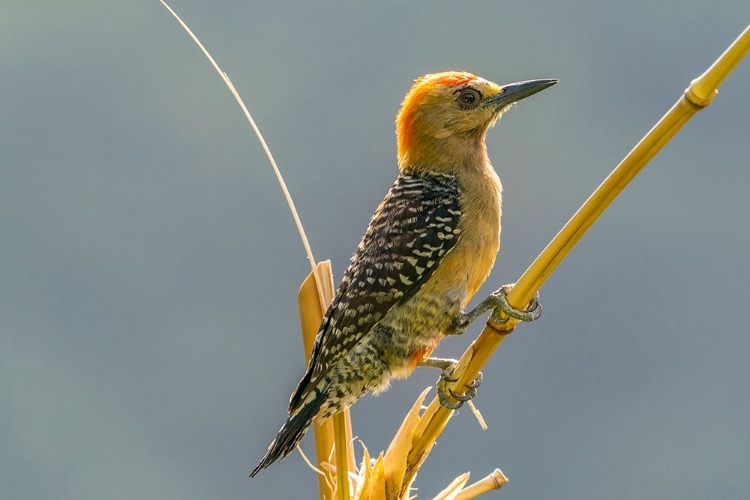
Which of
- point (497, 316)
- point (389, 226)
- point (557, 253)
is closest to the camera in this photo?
point (557, 253)

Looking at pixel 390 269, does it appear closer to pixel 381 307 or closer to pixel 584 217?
pixel 381 307

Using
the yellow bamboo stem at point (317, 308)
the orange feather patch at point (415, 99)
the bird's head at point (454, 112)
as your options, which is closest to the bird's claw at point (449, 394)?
the yellow bamboo stem at point (317, 308)

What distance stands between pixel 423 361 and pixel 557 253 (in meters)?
1.61

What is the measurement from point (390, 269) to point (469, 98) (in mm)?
855

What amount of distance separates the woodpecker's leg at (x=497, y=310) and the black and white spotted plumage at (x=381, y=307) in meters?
0.07

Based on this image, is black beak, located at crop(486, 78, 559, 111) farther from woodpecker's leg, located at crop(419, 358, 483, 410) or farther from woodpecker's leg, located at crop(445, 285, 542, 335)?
woodpecker's leg, located at crop(419, 358, 483, 410)

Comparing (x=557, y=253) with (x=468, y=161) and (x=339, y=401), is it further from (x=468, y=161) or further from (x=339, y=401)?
(x=468, y=161)

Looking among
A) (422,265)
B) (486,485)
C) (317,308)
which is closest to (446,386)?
(486,485)

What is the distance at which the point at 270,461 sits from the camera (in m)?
3.15

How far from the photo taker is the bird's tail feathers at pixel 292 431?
10.4ft

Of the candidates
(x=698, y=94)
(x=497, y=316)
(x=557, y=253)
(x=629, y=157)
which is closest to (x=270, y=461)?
(x=497, y=316)

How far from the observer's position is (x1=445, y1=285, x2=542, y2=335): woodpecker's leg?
8.14ft

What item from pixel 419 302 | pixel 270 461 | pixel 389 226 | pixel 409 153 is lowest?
pixel 270 461

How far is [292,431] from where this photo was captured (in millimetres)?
3256
